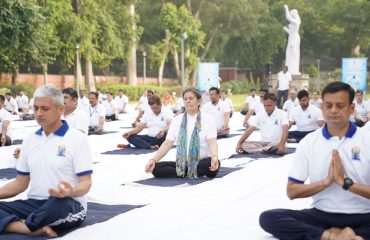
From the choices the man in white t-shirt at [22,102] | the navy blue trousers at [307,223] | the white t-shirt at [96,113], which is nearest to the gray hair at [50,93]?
the navy blue trousers at [307,223]

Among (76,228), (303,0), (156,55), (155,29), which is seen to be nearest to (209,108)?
(76,228)

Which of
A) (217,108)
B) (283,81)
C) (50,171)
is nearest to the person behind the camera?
(50,171)

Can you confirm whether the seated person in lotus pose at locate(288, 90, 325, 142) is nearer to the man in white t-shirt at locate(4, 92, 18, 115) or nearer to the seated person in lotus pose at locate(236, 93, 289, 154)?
the seated person in lotus pose at locate(236, 93, 289, 154)

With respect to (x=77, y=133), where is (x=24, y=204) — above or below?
below

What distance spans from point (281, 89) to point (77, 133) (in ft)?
64.9

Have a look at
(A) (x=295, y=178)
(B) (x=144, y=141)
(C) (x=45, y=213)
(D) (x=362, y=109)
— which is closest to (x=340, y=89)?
(A) (x=295, y=178)

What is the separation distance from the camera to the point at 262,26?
51.0 metres

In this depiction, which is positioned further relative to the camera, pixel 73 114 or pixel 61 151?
pixel 73 114

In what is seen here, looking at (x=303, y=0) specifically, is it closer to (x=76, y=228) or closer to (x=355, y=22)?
(x=355, y=22)

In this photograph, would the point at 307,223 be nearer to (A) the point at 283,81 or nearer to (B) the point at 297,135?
(B) the point at 297,135

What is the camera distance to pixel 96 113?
1509cm

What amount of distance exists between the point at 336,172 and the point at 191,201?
2.64m

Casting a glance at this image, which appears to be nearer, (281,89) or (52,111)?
(52,111)

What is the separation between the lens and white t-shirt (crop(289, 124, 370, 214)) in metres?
4.40
